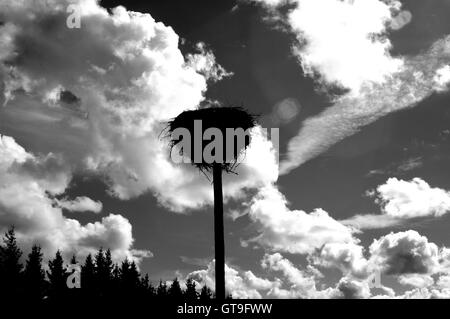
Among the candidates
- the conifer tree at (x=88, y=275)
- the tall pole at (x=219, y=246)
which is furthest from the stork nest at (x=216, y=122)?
the conifer tree at (x=88, y=275)

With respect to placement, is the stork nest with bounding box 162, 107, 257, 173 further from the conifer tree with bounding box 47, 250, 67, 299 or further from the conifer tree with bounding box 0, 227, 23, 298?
the conifer tree with bounding box 47, 250, 67, 299

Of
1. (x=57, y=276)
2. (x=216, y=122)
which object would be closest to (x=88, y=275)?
(x=57, y=276)

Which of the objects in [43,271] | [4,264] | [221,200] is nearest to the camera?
[221,200]

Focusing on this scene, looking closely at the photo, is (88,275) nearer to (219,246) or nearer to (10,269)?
(10,269)

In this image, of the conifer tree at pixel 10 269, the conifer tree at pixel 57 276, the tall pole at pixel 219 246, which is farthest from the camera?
the conifer tree at pixel 57 276

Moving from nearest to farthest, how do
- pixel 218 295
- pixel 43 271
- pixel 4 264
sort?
pixel 218 295
pixel 4 264
pixel 43 271

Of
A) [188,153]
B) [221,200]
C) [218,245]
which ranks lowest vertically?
[218,245]

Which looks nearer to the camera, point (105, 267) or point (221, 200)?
point (221, 200)

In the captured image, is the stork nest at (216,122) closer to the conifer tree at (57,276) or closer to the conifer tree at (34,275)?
the conifer tree at (34,275)

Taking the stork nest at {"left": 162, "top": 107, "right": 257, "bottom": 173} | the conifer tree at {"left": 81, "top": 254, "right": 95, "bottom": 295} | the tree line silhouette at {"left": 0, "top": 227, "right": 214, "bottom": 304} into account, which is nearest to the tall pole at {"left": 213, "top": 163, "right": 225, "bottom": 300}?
the stork nest at {"left": 162, "top": 107, "right": 257, "bottom": 173}
